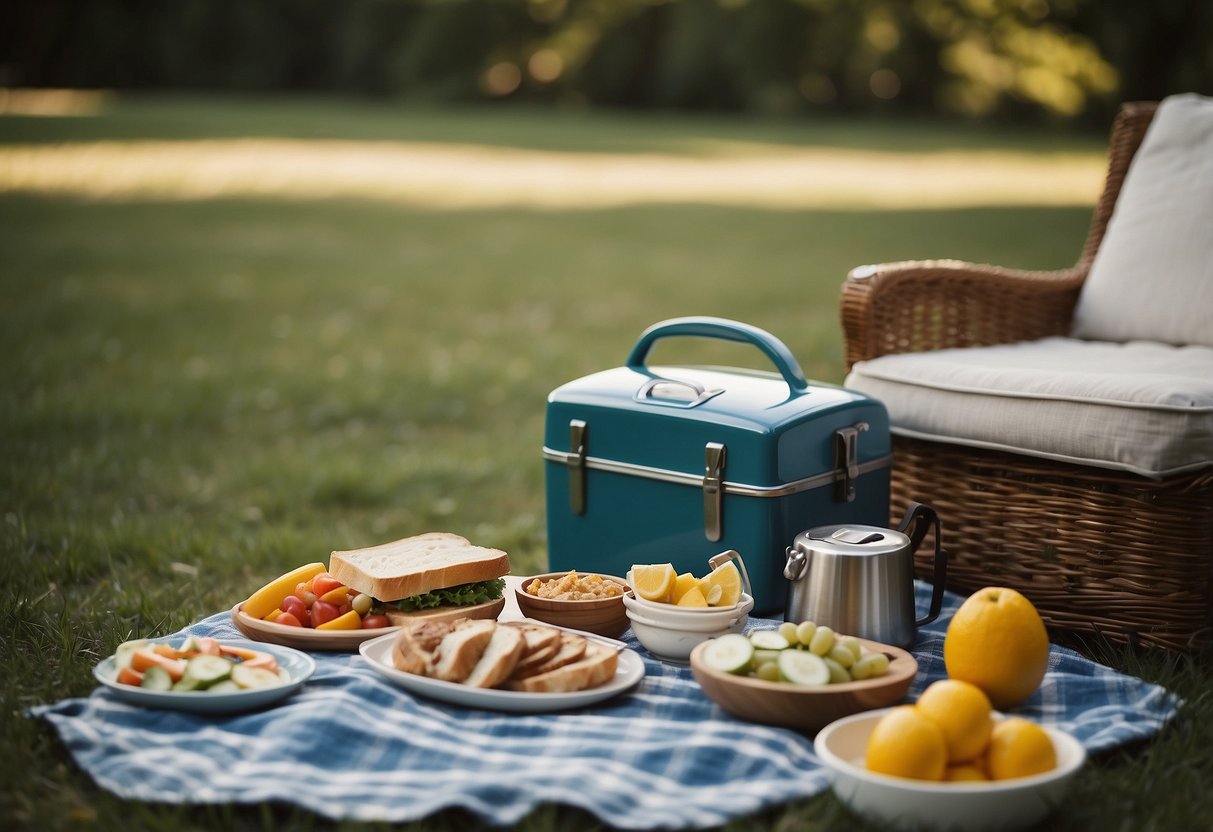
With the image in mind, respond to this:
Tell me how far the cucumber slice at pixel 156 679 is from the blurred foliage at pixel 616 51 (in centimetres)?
2379

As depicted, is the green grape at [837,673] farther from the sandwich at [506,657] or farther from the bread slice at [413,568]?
the bread slice at [413,568]

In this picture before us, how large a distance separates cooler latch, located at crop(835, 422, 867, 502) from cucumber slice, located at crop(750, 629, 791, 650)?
630 mm

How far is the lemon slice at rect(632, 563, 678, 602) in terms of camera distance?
2426mm

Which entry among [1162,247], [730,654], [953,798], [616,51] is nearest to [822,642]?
[730,654]

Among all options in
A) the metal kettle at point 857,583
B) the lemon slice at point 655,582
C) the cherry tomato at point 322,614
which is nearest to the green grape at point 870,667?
the metal kettle at point 857,583

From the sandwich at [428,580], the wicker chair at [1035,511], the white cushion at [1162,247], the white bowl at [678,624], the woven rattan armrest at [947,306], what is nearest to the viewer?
the white bowl at [678,624]

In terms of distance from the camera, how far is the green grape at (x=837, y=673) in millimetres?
2105

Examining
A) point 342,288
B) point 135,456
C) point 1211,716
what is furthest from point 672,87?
point 1211,716

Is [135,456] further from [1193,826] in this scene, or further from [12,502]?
[1193,826]

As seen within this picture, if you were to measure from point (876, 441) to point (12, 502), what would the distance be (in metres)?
2.73

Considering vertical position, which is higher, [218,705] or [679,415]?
[679,415]

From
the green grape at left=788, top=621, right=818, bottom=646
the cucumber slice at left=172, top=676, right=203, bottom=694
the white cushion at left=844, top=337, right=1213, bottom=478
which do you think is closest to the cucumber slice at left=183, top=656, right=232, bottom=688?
the cucumber slice at left=172, top=676, right=203, bottom=694

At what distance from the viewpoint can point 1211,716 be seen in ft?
7.55

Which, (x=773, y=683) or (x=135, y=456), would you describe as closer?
(x=773, y=683)
